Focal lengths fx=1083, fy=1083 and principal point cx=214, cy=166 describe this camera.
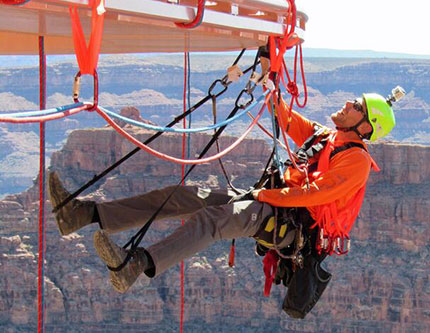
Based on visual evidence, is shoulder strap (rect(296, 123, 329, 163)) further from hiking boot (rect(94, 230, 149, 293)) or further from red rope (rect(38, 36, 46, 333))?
red rope (rect(38, 36, 46, 333))

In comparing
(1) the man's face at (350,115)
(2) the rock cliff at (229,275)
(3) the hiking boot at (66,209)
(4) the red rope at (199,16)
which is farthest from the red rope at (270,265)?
(2) the rock cliff at (229,275)

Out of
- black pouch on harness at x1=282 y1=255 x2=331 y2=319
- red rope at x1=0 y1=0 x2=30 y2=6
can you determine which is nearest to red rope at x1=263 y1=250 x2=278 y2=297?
black pouch on harness at x1=282 y1=255 x2=331 y2=319

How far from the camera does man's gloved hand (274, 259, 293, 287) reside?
9.31 metres

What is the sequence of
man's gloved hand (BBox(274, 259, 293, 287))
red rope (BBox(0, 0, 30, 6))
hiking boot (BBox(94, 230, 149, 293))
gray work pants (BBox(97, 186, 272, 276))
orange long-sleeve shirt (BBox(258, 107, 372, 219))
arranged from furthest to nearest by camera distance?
man's gloved hand (BBox(274, 259, 293, 287)), orange long-sleeve shirt (BBox(258, 107, 372, 219)), gray work pants (BBox(97, 186, 272, 276)), hiking boot (BBox(94, 230, 149, 293)), red rope (BBox(0, 0, 30, 6))

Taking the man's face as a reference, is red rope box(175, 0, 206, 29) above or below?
above

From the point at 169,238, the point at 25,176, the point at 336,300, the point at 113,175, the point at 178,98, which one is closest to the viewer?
the point at 169,238

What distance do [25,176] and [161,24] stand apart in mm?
114596

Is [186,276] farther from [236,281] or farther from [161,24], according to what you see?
[161,24]

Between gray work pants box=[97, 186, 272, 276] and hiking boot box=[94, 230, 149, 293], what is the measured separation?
Result: 16 centimetres

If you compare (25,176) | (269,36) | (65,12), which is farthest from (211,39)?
(25,176)

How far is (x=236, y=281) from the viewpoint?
59.3 m

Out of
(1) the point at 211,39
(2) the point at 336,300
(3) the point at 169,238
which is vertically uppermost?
(1) the point at 211,39

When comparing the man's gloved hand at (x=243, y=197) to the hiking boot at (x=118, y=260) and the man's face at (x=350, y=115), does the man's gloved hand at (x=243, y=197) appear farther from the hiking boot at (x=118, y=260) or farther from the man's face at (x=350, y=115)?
the hiking boot at (x=118, y=260)

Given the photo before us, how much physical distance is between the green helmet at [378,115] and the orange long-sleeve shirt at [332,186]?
207 millimetres
